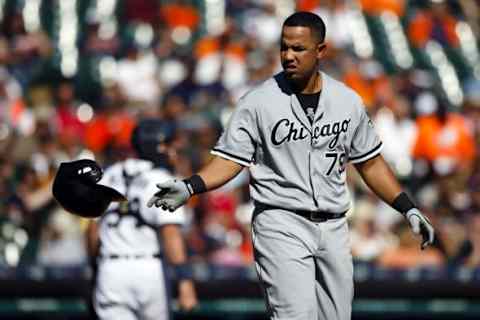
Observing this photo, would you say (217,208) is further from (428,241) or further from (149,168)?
(428,241)

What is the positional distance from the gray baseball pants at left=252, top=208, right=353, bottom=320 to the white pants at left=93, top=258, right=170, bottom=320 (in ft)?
5.14

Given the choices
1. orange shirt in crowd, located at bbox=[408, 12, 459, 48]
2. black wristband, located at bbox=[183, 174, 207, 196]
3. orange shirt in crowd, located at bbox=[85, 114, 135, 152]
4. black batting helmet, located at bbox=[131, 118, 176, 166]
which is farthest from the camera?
orange shirt in crowd, located at bbox=[408, 12, 459, 48]

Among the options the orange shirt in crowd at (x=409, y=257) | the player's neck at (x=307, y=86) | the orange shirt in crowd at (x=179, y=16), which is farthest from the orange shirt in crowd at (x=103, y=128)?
the player's neck at (x=307, y=86)

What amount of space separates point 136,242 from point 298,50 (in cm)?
207

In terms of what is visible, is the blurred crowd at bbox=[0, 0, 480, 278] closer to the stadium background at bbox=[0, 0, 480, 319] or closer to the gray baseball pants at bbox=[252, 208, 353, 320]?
Result: the stadium background at bbox=[0, 0, 480, 319]

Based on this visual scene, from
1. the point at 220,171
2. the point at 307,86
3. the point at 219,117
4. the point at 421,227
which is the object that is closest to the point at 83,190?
the point at 220,171

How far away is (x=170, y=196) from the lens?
19.7 feet

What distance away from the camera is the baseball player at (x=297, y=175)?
6273mm

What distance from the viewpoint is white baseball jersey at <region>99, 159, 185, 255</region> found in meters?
7.82

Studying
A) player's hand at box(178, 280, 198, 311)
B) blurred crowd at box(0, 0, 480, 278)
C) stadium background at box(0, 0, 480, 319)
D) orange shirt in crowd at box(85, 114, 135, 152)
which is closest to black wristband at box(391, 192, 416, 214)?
player's hand at box(178, 280, 198, 311)

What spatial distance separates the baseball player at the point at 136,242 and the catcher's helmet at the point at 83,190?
21.9 inches

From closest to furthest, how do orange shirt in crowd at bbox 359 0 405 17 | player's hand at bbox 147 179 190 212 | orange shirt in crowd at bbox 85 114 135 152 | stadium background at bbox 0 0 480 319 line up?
player's hand at bbox 147 179 190 212 < stadium background at bbox 0 0 480 319 < orange shirt in crowd at bbox 85 114 135 152 < orange shirt in crowd at bbox 359 0 405 17

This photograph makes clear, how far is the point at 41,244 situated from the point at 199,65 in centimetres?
391

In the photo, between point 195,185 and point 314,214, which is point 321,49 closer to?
point 314,214
